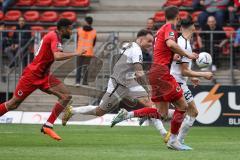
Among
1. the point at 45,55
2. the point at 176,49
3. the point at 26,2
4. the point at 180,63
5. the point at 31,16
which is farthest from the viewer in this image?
the point at 26,2

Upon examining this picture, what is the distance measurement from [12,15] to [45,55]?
46.1ft

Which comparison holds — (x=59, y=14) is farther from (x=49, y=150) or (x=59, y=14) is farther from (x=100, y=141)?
(x=49, y=150)

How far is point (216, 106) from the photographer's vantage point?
2409 cm

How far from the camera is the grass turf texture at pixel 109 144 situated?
13.5 meters

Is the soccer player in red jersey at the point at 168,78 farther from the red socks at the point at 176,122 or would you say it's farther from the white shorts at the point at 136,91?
the white shorts at the point at 136,91

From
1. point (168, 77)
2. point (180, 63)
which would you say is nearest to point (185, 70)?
point (180, 63)

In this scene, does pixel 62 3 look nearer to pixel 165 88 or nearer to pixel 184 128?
pixel 184 128

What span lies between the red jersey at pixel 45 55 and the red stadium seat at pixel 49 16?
42.9 feet

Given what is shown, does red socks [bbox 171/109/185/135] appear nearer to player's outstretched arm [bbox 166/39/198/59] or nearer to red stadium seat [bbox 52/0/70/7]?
player's outstretched arm [bbox 166/39/198/59]

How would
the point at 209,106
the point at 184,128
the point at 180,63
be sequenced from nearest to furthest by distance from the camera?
the point at 184,128 < the point at 180,63 < the point at 209,106

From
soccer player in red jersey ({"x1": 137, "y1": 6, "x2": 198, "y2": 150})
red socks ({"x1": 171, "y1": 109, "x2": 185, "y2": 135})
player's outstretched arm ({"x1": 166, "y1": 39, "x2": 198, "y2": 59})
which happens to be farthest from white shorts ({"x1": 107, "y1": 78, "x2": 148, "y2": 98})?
player's outstretched arm ({"x1": 166, "y1": 39, "x2": 198, "y2": 59})

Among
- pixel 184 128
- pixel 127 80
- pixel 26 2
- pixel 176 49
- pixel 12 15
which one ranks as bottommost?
pixel 12 15

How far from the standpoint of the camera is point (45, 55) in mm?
17000

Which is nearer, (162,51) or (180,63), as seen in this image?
(162,51)
